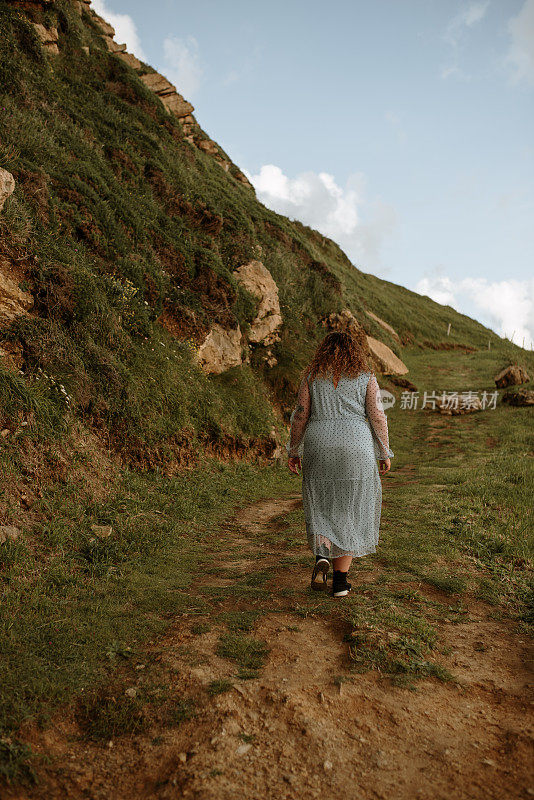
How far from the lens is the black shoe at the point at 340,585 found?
4246 mm

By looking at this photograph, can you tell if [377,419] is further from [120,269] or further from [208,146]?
[208,146]

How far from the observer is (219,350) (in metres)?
11.8

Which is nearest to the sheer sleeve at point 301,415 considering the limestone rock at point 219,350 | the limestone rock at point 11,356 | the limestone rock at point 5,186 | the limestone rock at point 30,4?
the limestone rock at point 11,356

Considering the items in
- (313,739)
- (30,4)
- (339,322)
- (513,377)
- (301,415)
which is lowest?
(313,739)

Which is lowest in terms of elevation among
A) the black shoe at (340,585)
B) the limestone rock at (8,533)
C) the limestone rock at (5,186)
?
the black shoe at (340,585)

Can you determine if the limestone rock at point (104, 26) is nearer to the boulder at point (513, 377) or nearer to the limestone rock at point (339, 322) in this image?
the limestone rock at point (339, 322)

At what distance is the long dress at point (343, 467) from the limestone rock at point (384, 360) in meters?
19.1

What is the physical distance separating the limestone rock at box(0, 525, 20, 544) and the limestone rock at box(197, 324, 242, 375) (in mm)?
6963

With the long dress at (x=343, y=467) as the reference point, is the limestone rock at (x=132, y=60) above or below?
above

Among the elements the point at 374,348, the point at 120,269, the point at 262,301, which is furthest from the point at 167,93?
the point at 120,269

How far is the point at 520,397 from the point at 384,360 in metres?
7.24

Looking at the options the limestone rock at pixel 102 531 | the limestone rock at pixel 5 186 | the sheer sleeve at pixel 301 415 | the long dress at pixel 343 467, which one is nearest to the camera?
the long dress at pixel 343 467

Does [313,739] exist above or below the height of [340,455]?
below

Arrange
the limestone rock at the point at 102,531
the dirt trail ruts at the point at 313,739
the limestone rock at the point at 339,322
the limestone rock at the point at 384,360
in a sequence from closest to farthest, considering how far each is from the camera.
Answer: the dirt trail ruts at the point at 313,739
the limestone rock at the point at 102,531
the limestone rock at the point at 339,322
the limestone rock at the point at 384,360
